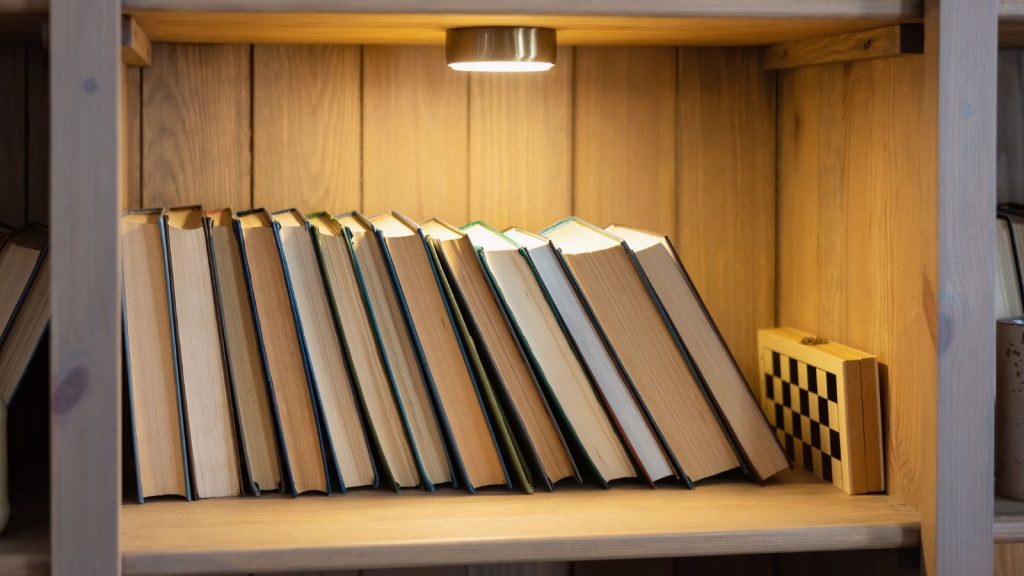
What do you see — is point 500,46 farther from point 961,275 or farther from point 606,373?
point 961,275

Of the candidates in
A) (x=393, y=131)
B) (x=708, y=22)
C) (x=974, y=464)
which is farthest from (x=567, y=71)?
(x=974, y=464)

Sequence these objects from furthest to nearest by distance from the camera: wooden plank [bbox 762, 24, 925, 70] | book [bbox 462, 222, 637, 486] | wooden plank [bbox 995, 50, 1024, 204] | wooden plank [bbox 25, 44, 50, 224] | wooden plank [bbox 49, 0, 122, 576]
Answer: wooden plank [bbox 995, 50, 1024, 204] → wooden plank [bbox 25, 44, 50, 224] → book [bbox 462, 222, 637, 486] → wooden plank [bbox 762, 24, 925, 70] → wooden plank [bbox 49, 0, 122, 576]

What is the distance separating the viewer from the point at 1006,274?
1133mm

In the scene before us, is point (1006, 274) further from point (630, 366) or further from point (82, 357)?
point (82, 357)

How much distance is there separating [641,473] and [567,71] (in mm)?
483

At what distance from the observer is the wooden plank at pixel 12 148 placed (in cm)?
117

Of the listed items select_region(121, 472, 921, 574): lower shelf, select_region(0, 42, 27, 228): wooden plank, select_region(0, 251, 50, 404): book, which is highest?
select_region(0, 42, 27, 228): wooden plank

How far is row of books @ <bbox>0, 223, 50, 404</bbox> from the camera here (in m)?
1.00

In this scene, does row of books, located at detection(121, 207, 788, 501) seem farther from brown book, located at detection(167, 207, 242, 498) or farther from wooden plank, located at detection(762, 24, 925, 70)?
wooden plank, located at detection(762, 24, 925, 70)

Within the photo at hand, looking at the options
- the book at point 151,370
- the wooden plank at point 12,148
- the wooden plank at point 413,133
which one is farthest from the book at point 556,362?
the wooden plank at point 12,148

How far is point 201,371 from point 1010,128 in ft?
3.18

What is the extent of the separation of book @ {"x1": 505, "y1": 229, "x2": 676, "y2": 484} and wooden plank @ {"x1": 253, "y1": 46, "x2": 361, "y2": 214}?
0.29 metres

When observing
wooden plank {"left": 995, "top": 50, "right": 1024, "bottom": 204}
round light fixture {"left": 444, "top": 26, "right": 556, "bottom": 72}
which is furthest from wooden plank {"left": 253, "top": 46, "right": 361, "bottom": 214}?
wooden plank {"left": 995, "top": 50, "right": 1024, "bottom": 204}

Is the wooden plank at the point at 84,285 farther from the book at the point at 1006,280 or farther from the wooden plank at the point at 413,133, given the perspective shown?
the book at the point at 1006,280
